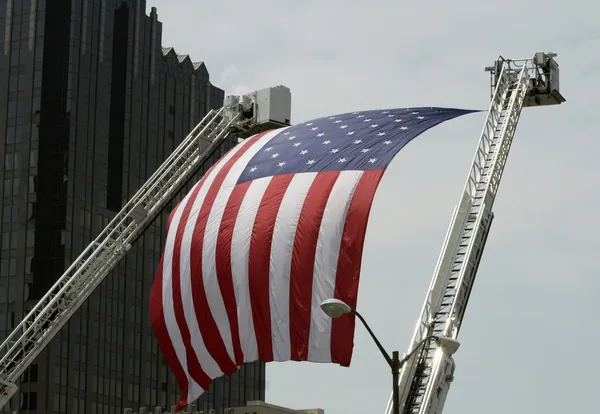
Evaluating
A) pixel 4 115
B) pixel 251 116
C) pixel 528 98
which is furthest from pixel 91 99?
pixel 528 98

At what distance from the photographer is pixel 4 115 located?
118750mm

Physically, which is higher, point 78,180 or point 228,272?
point 78,180

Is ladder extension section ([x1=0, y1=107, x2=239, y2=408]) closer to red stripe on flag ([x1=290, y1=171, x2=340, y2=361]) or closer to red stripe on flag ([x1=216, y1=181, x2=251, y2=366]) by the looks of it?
red stripe on flag ([x1=216, y1=181, x2=251, y2=366])

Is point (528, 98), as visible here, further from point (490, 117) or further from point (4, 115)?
point (4, 115)

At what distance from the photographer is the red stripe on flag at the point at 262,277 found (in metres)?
41.3

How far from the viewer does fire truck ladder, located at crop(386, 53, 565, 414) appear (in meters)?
39.7

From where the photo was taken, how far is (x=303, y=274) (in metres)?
40.6

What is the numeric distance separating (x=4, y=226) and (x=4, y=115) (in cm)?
862

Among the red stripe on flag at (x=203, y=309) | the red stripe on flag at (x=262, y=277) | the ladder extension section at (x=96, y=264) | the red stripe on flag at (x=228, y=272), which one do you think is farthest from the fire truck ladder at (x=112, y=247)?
the red stripe on flag at (x=262, y=277)

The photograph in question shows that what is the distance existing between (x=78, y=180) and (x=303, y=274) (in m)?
79.3

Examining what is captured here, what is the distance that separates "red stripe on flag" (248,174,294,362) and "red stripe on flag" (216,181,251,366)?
69 cm

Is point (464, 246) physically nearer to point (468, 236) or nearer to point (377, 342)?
point (468, 236)

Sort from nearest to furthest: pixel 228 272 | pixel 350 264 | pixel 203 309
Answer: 1. pixel 350 264
2. pixel 228 272
3. pixel 203 309

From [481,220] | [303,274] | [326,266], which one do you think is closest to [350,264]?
[326,266]
